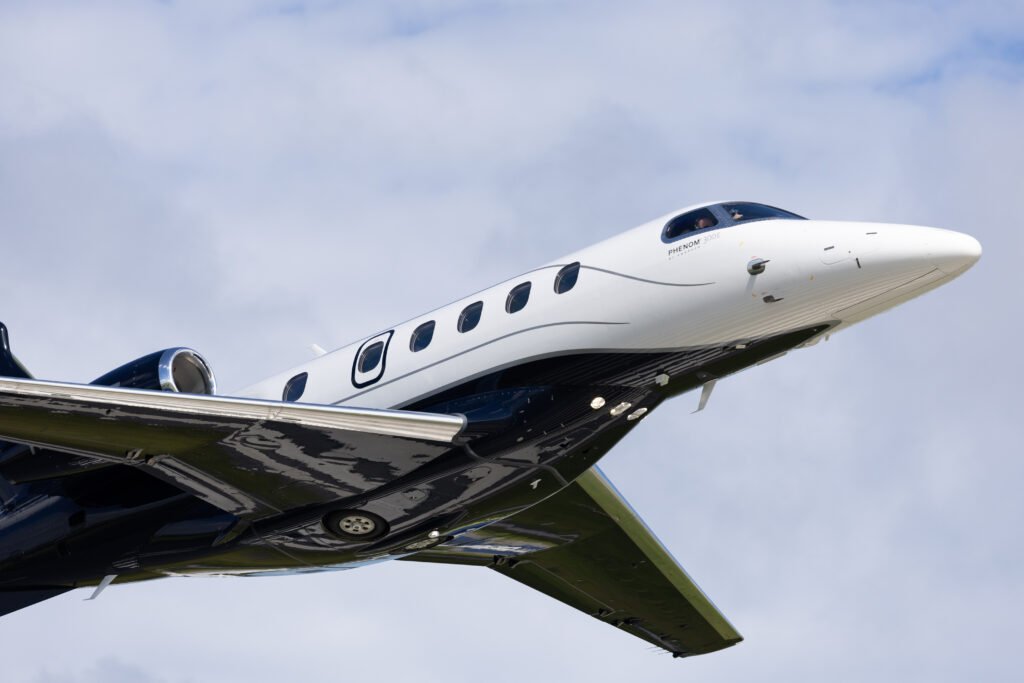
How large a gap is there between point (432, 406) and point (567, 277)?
2.44 metres

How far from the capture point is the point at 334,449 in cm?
2023

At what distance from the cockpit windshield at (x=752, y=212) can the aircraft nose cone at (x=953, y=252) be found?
1799 mm

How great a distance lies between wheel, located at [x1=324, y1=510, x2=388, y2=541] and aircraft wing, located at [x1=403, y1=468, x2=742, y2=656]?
2.66m

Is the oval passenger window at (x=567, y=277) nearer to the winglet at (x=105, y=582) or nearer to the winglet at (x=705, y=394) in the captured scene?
the winglet at (x=705, y=394)

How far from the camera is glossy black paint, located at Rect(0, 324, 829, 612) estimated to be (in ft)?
65.2

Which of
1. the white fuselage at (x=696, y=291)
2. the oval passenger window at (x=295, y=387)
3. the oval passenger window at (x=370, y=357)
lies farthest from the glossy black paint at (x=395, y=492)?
the oval passenger window at (x=295, y=387)

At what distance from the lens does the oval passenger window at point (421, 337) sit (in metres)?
21.2

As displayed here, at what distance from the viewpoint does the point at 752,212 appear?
781 inches

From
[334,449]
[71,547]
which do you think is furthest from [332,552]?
[71,547]

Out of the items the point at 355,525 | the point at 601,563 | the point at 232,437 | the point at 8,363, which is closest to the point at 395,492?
the point at 355,525

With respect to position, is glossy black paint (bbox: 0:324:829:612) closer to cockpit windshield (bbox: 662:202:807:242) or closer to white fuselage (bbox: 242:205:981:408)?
white fuselage (bbox: 242:205:981:408)

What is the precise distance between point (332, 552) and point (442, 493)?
2348 mm

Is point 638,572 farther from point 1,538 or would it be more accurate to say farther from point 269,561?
point 1,538

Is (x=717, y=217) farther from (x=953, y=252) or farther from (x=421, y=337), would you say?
(x=421, y=337)
